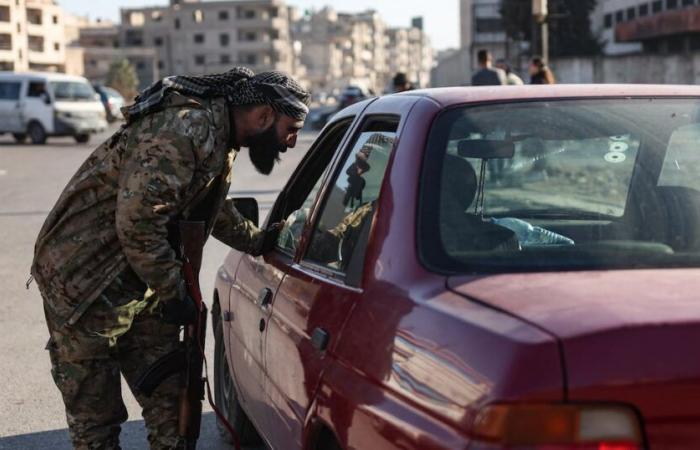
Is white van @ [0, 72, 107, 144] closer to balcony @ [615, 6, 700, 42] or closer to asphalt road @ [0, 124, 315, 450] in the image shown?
asphalt road @ [0, 124, 315, 450]

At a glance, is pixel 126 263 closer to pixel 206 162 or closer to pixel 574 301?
pixel 206 162

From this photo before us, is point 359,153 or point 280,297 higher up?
point 359,153

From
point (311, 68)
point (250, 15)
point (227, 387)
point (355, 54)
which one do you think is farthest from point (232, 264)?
point (355, 54)

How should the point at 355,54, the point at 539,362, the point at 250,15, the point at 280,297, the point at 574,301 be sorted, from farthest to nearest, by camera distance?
the point at 355,54, the point at 250,15, the point at 280,297, the point at 574,301, the point at 539,362

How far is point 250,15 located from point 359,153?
142m

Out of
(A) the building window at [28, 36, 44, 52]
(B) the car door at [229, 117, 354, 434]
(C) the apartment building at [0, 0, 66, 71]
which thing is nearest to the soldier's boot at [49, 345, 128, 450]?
(B) the car door at [229, 117, 354, 434]

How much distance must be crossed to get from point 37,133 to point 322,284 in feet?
109

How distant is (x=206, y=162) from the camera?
371cm

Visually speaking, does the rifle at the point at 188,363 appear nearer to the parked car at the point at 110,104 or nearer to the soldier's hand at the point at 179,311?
the soldier's hand at the point at 179,311

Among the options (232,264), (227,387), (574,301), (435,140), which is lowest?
(227,387)

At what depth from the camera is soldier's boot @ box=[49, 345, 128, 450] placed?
3883 mm

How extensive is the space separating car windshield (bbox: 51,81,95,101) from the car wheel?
3031 centimetres

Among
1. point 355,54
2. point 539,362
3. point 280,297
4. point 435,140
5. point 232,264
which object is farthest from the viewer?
point 355,54

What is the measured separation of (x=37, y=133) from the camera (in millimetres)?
34969
